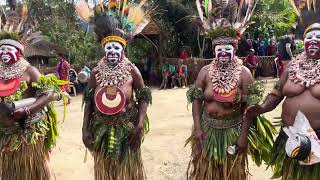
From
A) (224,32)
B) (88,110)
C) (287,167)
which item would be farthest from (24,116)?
(287,167)

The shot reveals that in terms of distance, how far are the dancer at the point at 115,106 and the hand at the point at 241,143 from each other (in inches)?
35.7

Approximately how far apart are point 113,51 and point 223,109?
1.15 m

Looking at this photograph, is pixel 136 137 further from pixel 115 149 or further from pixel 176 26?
pixel 176 26

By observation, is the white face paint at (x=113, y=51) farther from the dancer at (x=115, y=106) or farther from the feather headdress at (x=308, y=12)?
the feather headdress at (x=308, y=12)

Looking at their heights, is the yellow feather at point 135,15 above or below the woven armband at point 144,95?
above

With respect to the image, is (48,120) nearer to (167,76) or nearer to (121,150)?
(121,150)

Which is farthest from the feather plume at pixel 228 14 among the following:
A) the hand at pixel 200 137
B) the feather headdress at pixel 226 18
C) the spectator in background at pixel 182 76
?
the spectator in background at pixel 182 76

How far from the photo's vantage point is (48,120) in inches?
196

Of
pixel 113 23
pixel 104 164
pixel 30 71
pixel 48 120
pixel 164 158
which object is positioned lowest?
pixel 164 158

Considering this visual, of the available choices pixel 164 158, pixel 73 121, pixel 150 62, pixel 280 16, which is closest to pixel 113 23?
pixel 164 158

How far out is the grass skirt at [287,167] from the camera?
12.0ft

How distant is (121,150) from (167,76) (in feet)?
39.4

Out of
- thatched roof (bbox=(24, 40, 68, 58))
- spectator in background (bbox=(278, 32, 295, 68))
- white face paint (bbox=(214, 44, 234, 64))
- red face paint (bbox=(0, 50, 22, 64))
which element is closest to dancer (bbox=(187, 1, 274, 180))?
white face paint (bbox=(214, 44, 234, 64))

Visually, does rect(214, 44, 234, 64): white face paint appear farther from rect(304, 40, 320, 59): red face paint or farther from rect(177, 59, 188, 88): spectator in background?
rect(177, 59, 188, 88): spectator in background
